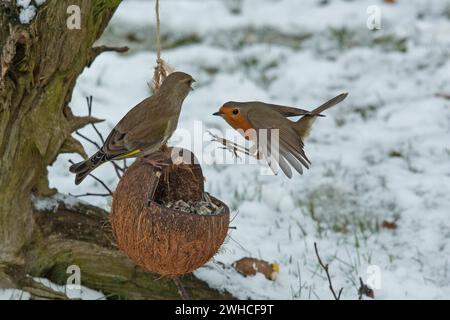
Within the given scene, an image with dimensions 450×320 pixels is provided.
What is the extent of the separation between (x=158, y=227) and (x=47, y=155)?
1028mm

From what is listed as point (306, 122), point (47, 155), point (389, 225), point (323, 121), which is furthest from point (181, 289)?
point (323, 121)

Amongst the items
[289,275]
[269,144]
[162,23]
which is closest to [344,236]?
[289,275]

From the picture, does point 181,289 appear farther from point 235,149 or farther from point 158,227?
point 235,149

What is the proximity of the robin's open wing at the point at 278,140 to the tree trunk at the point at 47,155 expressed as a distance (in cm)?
93

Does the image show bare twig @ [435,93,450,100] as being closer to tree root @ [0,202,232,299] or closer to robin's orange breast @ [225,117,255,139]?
tree root @ [0,202,232,299]

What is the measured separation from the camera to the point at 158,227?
10.9ft

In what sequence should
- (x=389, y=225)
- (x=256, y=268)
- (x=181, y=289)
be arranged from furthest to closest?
(x=389, y=225) < (x=256, y=268) < (x=181, y=289)

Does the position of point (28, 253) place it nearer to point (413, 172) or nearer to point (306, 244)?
point (306, 244)

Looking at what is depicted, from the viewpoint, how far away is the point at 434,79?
7082 millimetres

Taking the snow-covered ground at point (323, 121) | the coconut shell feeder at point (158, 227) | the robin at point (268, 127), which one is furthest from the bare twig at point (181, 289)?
the robin at point (268, 127)

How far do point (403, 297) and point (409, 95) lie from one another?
2790 mm

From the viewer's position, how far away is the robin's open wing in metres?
3.37

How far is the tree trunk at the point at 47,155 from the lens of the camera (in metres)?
3.67

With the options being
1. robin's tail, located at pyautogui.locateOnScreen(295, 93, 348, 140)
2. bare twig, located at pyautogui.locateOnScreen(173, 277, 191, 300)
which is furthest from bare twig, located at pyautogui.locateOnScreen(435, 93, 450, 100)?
bare twig, located at pyautogui.locateOnScreen(173, 277, 191, 300)
